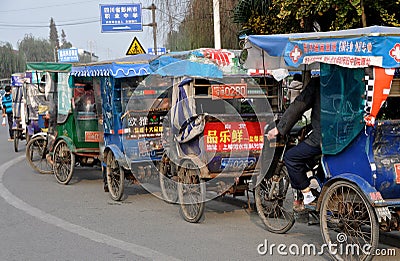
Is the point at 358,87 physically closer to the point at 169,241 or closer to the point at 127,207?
the point at 169,241

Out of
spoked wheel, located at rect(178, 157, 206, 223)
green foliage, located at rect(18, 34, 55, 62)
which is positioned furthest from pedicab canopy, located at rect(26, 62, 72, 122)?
green foliage, located at rect(18, 34, 55, 62)

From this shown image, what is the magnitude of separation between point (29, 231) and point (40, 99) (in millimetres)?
7340

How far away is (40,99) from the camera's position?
14094 mm

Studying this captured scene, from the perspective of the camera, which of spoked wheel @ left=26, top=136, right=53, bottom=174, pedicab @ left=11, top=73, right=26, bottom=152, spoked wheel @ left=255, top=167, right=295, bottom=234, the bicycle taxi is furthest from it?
pedicab @ left=11, top=73, right=26, bottom=152

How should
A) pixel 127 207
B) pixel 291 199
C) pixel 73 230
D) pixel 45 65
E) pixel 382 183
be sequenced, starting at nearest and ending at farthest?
pixel 382 183
pixel 291 199
pixel 73 230
pixel 127 207
pixel 45 65

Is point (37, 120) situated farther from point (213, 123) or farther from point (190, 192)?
point (213, 123)

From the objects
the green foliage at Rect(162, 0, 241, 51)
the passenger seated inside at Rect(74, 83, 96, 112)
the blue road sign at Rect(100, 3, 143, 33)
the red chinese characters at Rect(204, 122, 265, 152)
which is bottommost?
the red chinese characters at Rect(204, 122, 265, 152)

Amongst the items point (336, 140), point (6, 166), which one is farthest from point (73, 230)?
point (6, 166)

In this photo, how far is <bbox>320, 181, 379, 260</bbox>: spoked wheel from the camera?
5078 millimetres

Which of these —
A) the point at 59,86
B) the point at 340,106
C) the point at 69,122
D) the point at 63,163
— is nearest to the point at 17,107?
the point at 59,86

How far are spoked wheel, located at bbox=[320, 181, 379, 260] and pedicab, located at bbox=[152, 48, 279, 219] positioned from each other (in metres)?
1.67

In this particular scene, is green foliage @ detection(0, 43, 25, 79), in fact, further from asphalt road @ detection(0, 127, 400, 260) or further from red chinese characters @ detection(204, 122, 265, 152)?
red chinese characters @ detection(204, 122, 265, 152)

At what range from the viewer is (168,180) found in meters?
8.44

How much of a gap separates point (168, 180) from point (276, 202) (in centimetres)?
219
